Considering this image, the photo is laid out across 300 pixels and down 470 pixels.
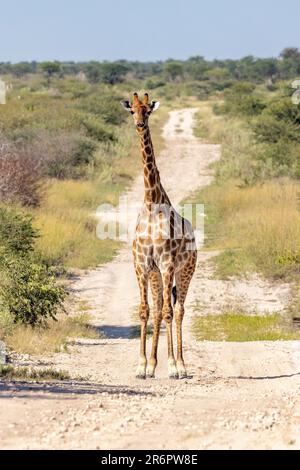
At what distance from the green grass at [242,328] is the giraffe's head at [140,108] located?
15.0 feet

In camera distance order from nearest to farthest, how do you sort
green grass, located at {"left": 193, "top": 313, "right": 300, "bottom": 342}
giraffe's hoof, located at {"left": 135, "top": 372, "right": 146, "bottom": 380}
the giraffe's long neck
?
giraffe's hoof, located at {"left": 135, "top": 372, "right": 146, "bottom": 380}, the giraffe's long neck, green grass, located at {"left": 193, "top": 313, "right": 300, "bottom": 342}

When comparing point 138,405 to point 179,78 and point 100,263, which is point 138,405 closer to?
point 100,263

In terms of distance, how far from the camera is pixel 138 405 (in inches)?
335

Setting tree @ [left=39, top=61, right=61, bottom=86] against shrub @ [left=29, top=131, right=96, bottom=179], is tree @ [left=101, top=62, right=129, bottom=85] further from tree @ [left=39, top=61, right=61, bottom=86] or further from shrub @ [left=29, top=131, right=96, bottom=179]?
shrub @ [left=29, top=131, right=96, bottom=179]

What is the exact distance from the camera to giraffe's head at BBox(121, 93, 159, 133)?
36.6ft

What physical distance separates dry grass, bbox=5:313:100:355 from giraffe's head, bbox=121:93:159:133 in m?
3.04

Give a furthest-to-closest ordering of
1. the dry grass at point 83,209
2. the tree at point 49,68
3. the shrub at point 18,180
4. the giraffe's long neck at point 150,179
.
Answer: the tree at point 49,68, the shrub at point 18,180, the dry grass at point 83,209, the giraffe's long neck at point 150,179

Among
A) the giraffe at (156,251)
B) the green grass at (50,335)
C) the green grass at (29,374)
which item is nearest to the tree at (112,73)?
the green grass at (50,335)

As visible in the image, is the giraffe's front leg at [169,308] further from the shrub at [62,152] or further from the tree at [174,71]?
the tree at [174,71]

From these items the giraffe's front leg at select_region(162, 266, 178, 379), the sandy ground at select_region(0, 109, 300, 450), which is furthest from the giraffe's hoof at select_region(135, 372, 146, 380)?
the giraffe's front leg at select_region(162, 266, 178, 379)

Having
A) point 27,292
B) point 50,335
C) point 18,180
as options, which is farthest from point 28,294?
point 18,180

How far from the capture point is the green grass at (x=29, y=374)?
1036cm

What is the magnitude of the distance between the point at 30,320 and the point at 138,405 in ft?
20.4

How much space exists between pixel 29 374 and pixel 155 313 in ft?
4.56
